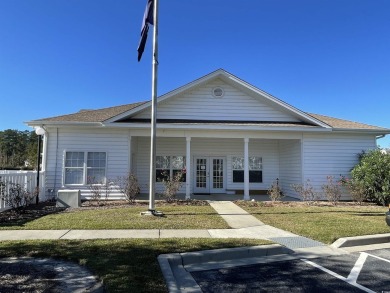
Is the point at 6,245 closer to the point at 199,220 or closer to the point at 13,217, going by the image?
the point at 13,217

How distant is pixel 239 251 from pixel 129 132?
10187mm

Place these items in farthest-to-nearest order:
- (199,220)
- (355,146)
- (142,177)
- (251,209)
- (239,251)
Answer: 1. (142,177)
2. (355,146)
3. (251,209)
4. (199,220)
5. (239,251)

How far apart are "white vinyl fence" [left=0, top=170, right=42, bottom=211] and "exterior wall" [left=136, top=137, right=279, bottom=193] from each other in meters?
5.64

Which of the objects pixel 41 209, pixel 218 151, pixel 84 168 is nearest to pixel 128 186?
pixel 84 168

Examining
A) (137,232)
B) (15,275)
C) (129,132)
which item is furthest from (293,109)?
(15,275)

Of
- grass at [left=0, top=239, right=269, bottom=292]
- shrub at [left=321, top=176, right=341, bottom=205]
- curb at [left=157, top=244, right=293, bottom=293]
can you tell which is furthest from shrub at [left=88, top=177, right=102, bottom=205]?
shrub at [left=321, top=176, right=341, bottom=205]

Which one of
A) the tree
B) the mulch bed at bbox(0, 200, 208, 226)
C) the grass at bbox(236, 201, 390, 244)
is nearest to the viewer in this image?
the grass at bbox(236, 201, 390, 244)

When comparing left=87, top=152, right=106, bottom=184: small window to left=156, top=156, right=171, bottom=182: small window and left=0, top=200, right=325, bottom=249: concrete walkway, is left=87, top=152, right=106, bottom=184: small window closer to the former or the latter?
left=156, top=156, right=171, bottom=182: small window

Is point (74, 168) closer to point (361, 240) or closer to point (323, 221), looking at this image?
point (323, 221)

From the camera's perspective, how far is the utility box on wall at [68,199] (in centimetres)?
1226

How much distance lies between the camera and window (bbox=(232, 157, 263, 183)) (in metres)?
18.3

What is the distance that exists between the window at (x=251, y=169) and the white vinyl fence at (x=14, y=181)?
10307 millimetres

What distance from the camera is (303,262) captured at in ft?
18.9

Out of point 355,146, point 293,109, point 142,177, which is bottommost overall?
point 142,177
